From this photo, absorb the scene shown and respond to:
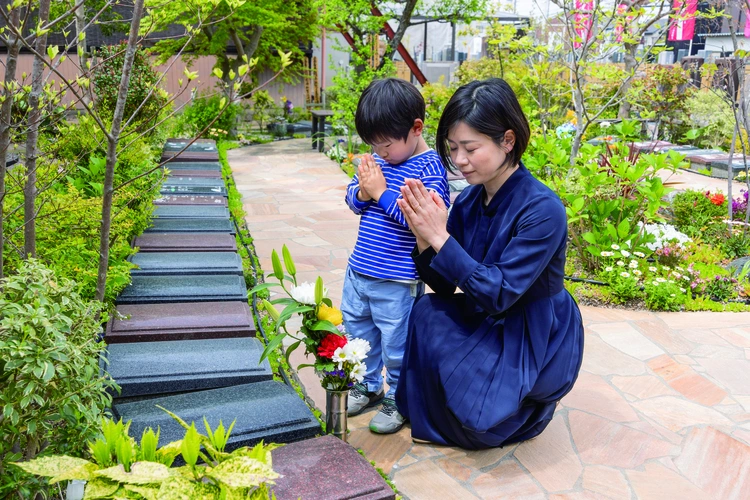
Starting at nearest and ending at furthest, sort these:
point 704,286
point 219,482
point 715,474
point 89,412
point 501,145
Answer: point 219,482 < point 89,412 < point 501,145 < point 715,474 < point 704,286

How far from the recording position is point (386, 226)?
8.87 feet

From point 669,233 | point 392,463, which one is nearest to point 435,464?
point 392,463

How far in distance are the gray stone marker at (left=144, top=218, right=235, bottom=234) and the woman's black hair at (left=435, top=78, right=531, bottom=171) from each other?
122 inches

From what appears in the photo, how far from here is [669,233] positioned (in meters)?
4.97

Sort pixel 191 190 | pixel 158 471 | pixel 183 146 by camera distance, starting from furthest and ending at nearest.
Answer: pixel 183 146
pixel 191 190
pixel 158 471

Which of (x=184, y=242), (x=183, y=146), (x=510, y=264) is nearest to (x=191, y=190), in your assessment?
(x=184, y=242)

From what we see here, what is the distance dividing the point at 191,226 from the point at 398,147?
9.70ft

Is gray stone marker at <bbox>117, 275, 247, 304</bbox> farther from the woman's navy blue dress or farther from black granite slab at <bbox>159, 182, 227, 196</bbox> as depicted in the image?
black granite slab at <bbox>159, 182, 227, 196</bbox>

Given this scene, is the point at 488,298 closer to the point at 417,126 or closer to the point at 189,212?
the point at 417,126

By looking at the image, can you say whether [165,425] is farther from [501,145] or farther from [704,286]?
[704,286]

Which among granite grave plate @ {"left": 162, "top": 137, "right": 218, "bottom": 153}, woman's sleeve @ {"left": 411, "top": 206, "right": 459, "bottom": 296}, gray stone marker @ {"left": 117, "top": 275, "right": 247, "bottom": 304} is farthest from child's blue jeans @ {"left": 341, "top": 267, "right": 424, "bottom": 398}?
granite grave plate @ {"left": 162, "top": 137, "right": 218, "bottom": 153}

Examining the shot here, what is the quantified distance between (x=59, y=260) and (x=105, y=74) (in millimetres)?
5364

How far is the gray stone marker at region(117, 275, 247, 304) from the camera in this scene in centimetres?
366

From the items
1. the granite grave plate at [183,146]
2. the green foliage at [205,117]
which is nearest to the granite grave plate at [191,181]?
the granite grave plate at [183,146]
